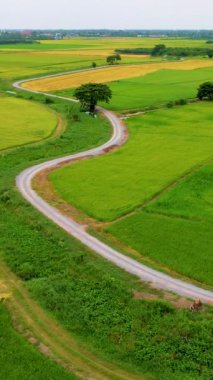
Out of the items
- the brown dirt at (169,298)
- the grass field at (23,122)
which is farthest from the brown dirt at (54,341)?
the grass field at (23,122)

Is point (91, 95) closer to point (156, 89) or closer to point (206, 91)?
point (206, 91)

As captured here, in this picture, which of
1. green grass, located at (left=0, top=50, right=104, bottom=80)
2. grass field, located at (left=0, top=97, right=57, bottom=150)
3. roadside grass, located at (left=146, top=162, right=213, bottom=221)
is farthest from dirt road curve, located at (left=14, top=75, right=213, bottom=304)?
green grass, located at (left=0, top=50, right=104, bottom=80)

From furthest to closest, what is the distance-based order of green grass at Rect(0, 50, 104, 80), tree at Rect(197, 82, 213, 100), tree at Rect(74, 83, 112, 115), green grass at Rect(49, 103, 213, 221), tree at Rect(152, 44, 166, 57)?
tree at Rect(152, 44, 166, 57), green grass at Rect(0, 50, 104, 80), tree at Rect(197, 82, 213, 100), tree at Rect(74, 83, 112, 115), green grass at Rect(49, 103, 213, 221)

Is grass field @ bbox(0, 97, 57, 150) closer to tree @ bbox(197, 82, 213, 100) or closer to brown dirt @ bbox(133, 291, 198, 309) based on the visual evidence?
tree @ bbox(197, 82, 213, 100)

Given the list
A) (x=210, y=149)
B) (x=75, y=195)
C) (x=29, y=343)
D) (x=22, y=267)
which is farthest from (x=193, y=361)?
(x=210, y=149)

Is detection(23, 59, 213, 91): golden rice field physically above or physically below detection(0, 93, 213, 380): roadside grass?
above

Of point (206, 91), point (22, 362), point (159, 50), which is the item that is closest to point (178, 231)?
point (22, 362)

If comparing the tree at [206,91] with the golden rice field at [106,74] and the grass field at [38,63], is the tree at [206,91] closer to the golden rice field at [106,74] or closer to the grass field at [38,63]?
the golden rice field at [106,74]
